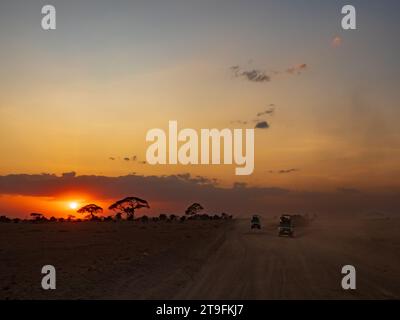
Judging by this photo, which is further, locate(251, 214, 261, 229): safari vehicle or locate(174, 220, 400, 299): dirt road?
locate(251, 214, 261, 229): safari vehicle

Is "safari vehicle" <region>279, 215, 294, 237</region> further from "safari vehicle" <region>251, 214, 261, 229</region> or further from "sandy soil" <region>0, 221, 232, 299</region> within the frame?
"sandy soil" <region>0, 221, 232, 299</region>

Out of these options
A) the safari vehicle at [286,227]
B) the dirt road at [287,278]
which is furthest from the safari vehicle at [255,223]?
the dirt road at [287,278]

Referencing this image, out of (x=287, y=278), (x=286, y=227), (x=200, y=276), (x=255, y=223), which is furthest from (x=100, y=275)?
(x=255, y=223)

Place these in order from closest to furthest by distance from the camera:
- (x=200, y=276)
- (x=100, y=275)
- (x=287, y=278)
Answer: (x=287, y=278) < (x=200, y=276) < (x=100, y=275)

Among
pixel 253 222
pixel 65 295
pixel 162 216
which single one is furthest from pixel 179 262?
pixel 162 216

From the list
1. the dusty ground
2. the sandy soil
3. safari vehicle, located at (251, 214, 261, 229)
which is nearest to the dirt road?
the dusty ground

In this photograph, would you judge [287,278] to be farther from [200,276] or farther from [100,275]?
[100,275]

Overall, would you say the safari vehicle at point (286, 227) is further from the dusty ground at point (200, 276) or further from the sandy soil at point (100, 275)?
the sandy soil at point (100, 275)

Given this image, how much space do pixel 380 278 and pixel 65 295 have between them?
1286 cm

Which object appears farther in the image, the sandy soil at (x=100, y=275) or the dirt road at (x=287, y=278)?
the sandy soil at (x=100, y=275)

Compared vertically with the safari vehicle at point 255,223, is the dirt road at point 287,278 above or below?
above
